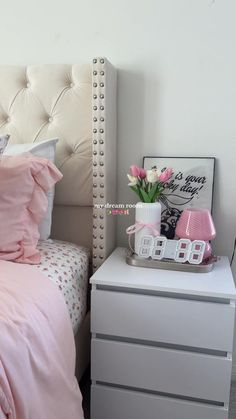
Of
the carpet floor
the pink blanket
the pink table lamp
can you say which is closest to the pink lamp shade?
the pink table lamp

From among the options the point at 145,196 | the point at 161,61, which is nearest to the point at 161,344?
the point at 145,196

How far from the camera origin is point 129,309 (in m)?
1.17

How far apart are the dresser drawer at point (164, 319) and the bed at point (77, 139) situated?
145 mm

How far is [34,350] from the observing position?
0.87 metres

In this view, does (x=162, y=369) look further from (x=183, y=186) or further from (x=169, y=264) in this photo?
(x=183, y=186)

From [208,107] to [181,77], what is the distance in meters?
0.17

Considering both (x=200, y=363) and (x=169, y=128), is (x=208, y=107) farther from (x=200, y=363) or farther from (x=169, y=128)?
(x=200, y=363)

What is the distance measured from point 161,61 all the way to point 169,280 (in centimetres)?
89

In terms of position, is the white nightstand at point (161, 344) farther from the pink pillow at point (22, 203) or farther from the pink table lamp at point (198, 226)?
the pink pillow at point (22, 203)

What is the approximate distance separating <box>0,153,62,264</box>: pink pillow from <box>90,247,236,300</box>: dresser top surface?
0.26 metres

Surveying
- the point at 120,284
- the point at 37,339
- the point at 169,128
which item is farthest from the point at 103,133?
the point at 37,339

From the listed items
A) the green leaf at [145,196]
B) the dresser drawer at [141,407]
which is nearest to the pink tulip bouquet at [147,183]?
the green leaf at [145,196]

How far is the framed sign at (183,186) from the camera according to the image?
4.70 ft

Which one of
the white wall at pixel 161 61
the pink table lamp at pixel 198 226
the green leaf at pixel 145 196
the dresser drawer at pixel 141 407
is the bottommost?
the dresser drawer at pixel 141 407
